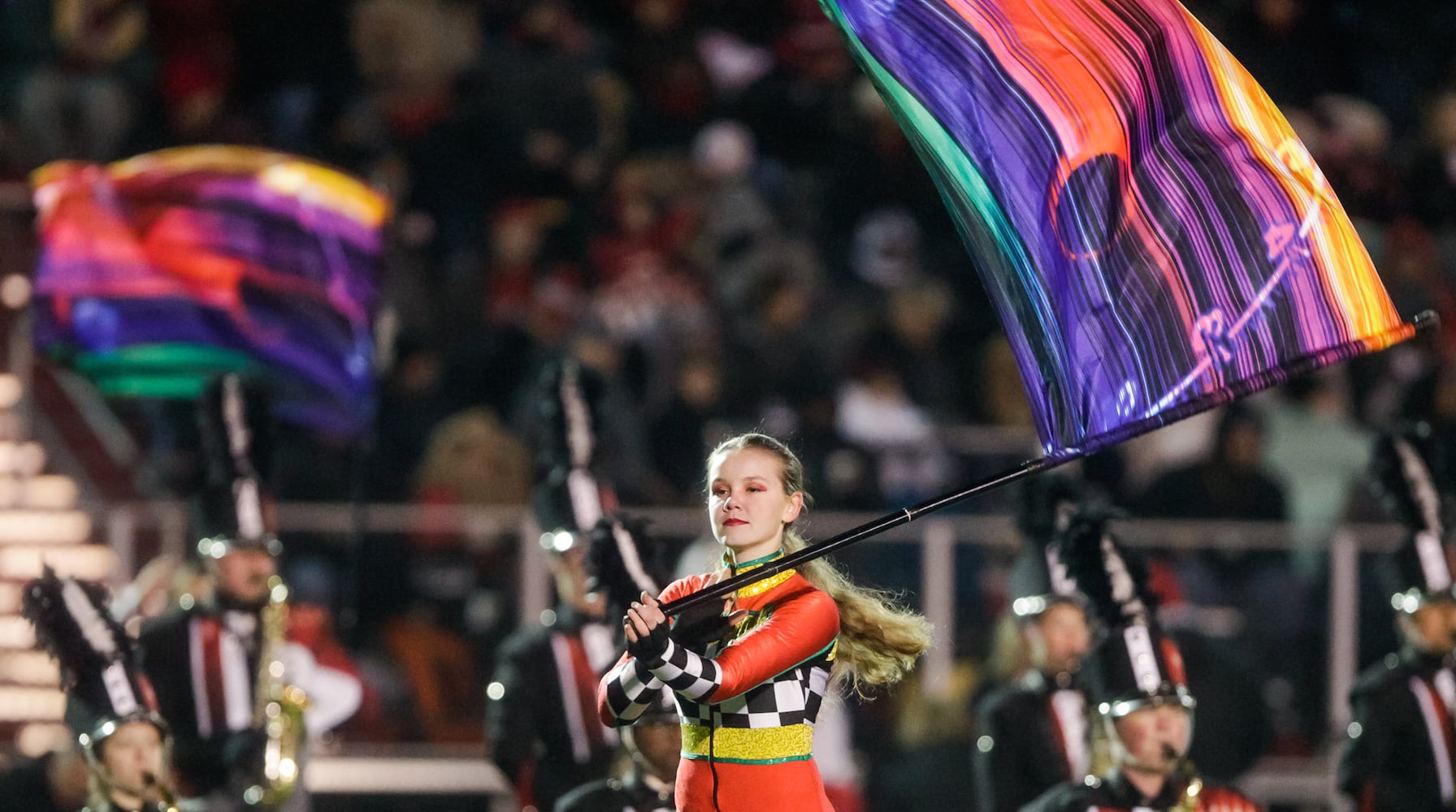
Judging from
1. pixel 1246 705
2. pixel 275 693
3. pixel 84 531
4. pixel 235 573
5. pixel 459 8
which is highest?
pixel 459 8

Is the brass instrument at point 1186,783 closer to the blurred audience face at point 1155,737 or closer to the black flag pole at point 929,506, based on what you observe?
the blurred audience face at point 1155,737

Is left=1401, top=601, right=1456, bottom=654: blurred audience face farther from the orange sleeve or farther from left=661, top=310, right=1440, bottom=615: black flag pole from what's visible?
the orange sleeve

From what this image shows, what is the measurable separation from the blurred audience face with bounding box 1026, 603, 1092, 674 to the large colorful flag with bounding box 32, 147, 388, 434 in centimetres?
316

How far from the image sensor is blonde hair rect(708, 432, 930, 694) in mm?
4703

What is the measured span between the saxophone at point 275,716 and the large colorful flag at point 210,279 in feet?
4.76

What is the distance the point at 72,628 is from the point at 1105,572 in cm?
333

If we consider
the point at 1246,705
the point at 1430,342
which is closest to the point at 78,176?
the point at 1246,705

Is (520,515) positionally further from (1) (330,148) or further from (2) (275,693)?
(1) (330,148)

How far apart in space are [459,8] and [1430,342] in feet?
19.4

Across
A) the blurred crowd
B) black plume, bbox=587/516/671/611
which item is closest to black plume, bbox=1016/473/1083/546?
black plume, bbox=587/516/671/611

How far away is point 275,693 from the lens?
7602 millimetres

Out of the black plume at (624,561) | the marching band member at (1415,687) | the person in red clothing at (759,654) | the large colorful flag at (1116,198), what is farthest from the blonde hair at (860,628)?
the marching band member at (1415,687)

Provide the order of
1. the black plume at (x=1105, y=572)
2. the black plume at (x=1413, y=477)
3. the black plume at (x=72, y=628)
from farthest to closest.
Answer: the black plume at (x=1413, y=477) → the black plume at (x=1105, y=572) → the black plume at (x=72, y=628)

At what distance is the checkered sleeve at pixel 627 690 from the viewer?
4258 mm
